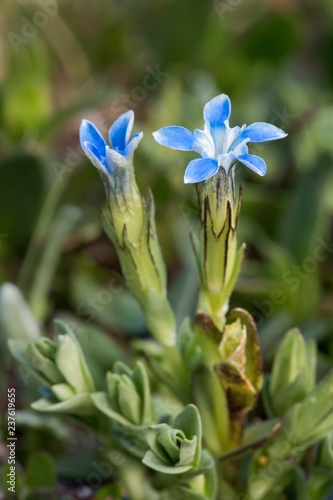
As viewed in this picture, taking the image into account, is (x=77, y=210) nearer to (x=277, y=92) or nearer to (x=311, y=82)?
(x=277, y=92)

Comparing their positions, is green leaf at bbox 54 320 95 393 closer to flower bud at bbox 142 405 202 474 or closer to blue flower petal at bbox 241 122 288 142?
flower bud at bbox 142 405 202 474

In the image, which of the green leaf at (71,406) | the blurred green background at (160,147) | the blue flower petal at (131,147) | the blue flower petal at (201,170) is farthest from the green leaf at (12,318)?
the blue flower petal at (201,170)

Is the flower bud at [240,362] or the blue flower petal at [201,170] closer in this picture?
the blue flower petal at [201,170]

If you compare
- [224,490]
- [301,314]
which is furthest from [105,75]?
[224,490]

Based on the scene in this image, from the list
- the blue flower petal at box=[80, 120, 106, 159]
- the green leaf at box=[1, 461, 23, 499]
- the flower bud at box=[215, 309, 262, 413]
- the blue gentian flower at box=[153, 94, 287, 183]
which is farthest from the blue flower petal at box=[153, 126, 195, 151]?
the green leaf at box=[1, 461, 23, 499]

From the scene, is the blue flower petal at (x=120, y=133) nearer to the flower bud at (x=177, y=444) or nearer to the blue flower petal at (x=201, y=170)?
the blue flower petal at (x=201, y=170)

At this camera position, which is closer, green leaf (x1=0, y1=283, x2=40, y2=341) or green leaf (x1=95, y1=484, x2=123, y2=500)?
green leaf (x1=95, y1=484, x2=123, y2=500)
